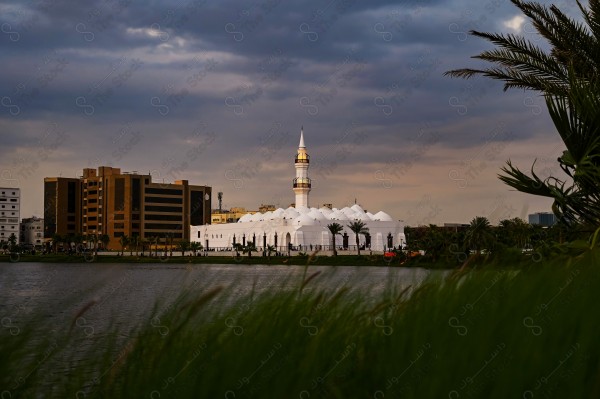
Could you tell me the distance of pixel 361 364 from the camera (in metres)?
4.52

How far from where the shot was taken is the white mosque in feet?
420

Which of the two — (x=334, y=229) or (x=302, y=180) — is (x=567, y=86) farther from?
(x=302, y=180)

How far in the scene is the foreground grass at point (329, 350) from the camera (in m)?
3.82

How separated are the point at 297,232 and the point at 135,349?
122710 mm

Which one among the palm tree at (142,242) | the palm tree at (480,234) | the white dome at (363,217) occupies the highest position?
the white dome at (363,217)

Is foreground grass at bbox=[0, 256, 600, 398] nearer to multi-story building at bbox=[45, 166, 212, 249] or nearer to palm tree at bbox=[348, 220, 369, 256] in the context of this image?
palm tree at bbox=[348, 220, 369, 256]

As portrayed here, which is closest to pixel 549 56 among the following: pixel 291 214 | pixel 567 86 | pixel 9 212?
pixel 567 86

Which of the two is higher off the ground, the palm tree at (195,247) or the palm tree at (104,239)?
the palm tree at (104,239)

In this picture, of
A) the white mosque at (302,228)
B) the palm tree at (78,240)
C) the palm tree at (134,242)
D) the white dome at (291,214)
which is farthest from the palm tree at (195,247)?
the palm tree at (78,240)

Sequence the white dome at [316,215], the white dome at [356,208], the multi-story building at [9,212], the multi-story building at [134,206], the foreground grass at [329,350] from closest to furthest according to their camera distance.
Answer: the foreground grass at [329,350] < the white dome at [316,215] < the white dome at [356,208] < the multi-story building at [134,206] < the multi-story building at [9,212]

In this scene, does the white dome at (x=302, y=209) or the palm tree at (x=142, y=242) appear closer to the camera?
the white dome at (x=302, y=209)

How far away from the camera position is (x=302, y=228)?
12656 centimetres

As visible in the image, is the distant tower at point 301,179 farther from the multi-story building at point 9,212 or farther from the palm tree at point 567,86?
the palm tree at point 567,86

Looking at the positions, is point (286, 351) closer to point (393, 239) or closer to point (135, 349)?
point (135, 349)
